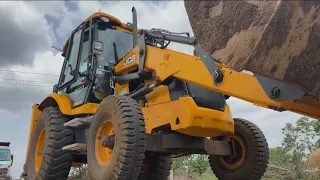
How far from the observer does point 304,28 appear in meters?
2.29

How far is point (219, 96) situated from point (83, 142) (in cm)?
199

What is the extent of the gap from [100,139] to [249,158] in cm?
212

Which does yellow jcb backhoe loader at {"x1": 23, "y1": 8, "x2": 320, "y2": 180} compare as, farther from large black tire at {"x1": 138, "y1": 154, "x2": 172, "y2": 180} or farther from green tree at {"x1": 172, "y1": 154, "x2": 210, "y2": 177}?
green tree at {"x1": 172, "y1": 154, "x2": 210, "y2": 177}

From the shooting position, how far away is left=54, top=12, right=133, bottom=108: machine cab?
5.45 meters

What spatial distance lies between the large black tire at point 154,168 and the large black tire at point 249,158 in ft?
2.59

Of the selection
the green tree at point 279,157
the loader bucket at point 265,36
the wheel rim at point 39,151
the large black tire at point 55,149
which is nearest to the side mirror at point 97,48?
the large black tire at point 55,149

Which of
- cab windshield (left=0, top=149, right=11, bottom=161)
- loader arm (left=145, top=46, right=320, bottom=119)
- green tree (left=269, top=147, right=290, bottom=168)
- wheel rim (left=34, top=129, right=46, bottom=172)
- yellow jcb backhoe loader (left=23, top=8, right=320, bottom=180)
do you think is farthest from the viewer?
cab windshield (left=0, top=149, right=11, bottom=161)

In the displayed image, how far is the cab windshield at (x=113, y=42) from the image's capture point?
5641 millimetres

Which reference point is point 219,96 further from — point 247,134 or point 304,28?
point 304,28

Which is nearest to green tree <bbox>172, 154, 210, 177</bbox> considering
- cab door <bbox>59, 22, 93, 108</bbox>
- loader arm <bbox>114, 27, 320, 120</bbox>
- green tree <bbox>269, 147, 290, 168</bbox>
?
green tree <bbox>269, 147, 290, 168</bbox>

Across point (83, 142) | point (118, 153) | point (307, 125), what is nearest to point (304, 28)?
point (118, 153)

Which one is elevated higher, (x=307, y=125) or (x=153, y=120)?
(x=307, y=125)

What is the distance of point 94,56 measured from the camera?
5.49 metres

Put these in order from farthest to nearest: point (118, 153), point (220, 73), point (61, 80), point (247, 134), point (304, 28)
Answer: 1. point (61, 80)
2. point (247, 134)
3. point (118, 153)
4. point (220, 73)
5. point (304, 28)
